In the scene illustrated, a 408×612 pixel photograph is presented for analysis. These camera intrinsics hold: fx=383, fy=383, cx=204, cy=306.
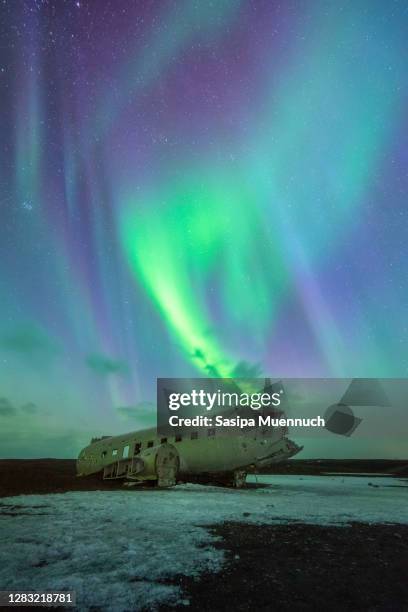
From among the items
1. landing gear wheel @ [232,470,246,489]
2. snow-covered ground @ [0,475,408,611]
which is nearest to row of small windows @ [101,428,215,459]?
landing gear wheel @ [232,470,246,489]

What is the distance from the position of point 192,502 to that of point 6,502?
26.4ft

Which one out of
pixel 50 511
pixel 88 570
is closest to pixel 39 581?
pixel 88 570

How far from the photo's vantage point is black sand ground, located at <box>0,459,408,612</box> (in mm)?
5637

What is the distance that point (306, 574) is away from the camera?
22.6ft

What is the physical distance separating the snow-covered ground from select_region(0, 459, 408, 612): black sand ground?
0.47m

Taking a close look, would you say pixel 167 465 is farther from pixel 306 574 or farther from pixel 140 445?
pixel 306 574

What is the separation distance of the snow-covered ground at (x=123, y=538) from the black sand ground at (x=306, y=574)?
465mm

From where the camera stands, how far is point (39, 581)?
637 cm

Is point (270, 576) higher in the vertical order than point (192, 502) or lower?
higher

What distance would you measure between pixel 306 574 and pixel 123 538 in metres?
5.01

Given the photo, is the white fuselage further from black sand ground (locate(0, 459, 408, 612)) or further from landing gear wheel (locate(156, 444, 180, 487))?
black sand ground (locate(0, 459, 408, 612))

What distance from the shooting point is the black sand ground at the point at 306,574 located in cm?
564

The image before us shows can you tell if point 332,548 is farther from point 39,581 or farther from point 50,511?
point 50,511

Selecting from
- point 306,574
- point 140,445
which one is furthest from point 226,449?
point 306,574
